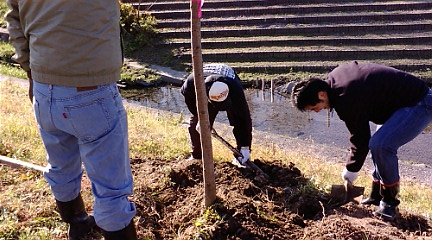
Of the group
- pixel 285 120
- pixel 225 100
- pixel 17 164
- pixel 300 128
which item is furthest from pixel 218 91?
pixel 285 120

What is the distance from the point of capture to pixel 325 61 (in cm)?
1141

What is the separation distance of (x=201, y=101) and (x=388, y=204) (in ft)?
5.50

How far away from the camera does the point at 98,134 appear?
2188 mm

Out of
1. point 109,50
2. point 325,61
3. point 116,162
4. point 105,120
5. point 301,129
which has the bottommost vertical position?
point 301,129

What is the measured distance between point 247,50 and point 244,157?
8.32 m

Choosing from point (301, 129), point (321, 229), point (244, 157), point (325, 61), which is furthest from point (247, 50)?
point (321, 229)

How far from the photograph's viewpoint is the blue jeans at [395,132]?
3.34 meters

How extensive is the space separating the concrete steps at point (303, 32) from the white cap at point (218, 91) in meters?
7.62

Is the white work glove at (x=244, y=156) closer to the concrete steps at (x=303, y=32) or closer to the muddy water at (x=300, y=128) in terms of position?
the muddy water at (x=300, y=128)

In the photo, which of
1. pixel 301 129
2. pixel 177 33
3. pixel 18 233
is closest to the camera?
pixel 18 233

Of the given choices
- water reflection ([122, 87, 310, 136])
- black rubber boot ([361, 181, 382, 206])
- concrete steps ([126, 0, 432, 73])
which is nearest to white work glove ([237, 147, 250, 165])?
black rubber boot ([361, 181, 382, 206])

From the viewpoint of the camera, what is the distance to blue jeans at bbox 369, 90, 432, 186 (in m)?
3.34

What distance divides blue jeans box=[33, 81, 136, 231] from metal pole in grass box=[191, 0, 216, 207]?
0.70 m

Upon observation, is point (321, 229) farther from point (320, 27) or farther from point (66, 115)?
point (320, 27)
